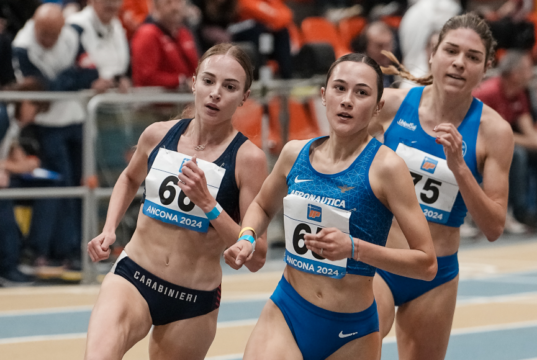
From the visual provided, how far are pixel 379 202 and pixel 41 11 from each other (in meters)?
5.13

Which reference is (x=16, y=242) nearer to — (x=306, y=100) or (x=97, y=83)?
(x=97, y=83)

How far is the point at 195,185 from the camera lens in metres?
3.39

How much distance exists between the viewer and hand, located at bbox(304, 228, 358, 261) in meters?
2.98

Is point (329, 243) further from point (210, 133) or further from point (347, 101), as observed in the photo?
point (210, 133)

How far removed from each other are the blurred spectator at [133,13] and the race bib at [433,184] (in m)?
5.77

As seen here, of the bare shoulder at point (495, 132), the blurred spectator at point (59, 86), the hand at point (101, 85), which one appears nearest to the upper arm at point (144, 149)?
the bare shoulder at point (495, 132)

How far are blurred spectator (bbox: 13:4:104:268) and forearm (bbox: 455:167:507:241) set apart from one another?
4666 millimetres

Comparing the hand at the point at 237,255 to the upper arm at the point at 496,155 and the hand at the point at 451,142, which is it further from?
the upper arm at the point at 496,155

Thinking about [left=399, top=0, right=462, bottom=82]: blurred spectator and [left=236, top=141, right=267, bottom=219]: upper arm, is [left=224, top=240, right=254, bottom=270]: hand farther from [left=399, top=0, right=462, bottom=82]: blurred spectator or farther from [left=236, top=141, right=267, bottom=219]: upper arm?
[left=399, top=0, right=462, bottom=82]: blurred spectator

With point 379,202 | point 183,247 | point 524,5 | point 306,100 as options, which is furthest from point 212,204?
point 524,5

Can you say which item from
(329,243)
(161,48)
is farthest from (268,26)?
(329,243)

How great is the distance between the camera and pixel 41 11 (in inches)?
295

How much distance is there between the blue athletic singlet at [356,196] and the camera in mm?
3318

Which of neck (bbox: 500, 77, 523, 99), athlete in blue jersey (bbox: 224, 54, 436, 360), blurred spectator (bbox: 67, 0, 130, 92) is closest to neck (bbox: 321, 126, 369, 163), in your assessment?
athlete in blue jersey (bbox: 224, 54, 436, 360)
